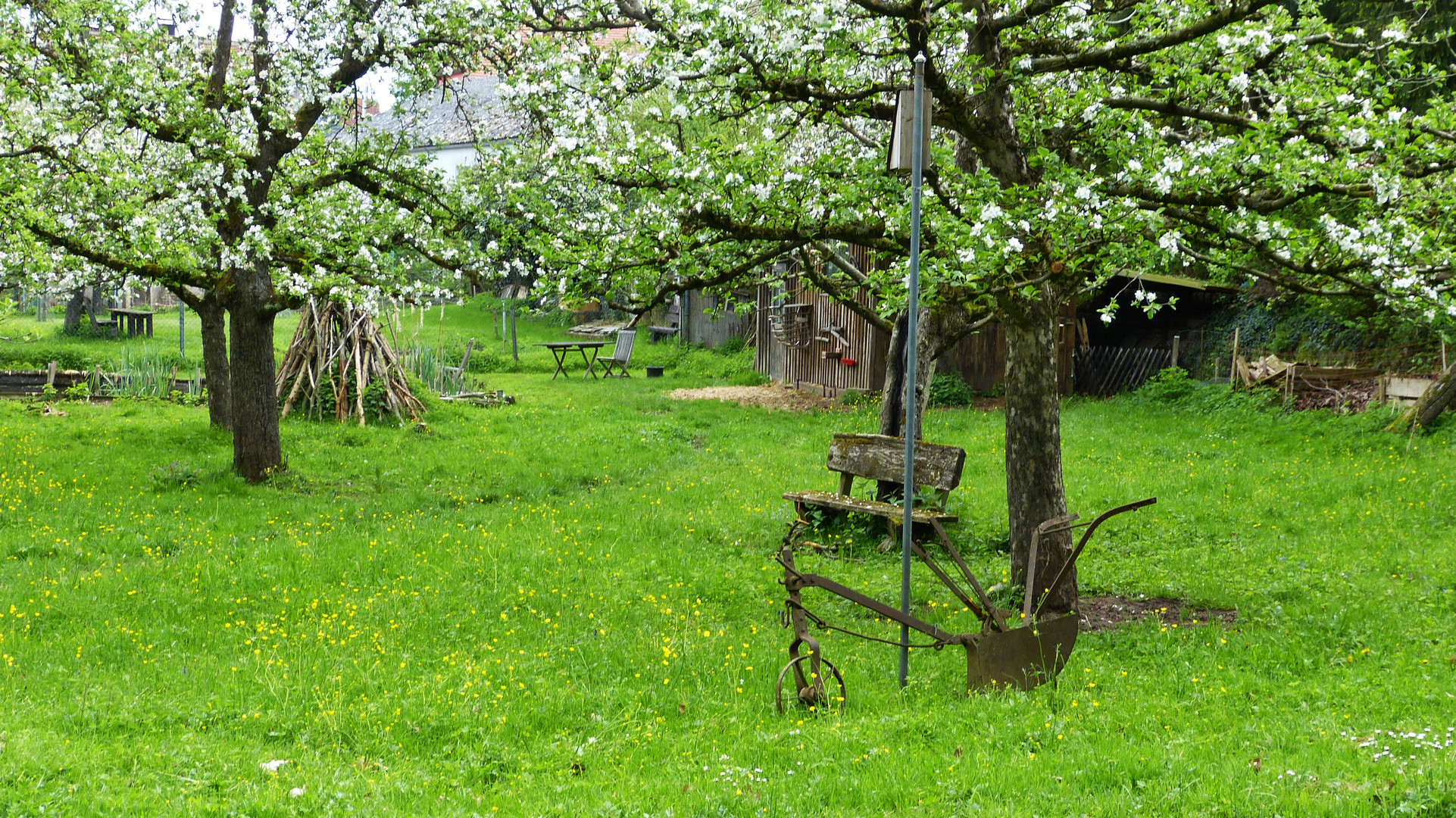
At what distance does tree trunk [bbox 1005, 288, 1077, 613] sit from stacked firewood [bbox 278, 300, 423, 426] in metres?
11.2

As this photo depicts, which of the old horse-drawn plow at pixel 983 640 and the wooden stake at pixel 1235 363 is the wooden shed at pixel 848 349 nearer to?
the wooden stake at pixel 1235 363

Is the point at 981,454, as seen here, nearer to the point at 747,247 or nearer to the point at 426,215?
the point at 747,247

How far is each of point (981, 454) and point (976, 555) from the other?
15.8ft

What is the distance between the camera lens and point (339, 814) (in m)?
3.96

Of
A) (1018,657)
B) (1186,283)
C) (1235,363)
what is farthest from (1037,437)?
(1186,283)

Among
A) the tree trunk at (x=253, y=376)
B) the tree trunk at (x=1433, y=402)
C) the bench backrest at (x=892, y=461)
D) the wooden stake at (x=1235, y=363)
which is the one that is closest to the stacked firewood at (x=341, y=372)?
the tree trunk at (x=253, y=376)

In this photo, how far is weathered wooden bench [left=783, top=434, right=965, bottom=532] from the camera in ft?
29.5

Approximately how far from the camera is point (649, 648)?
6359mm

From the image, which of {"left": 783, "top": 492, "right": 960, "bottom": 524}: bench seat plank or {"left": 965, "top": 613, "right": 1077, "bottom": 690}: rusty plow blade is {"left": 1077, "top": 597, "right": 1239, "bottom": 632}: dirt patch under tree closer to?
{"left": 965, "top": 613, "right": 1077, "bottom": 690}: rusty plow blade


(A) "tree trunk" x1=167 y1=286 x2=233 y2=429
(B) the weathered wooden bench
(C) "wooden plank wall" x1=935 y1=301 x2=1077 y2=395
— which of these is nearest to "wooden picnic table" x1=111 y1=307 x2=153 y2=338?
(A) "tree trunk" x1=167 y1=286 x2=233 y2=429

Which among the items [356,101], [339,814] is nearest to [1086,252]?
[339,814]

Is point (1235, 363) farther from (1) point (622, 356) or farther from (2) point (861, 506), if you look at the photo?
(1) point (622, 356)

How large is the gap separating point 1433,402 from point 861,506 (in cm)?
851

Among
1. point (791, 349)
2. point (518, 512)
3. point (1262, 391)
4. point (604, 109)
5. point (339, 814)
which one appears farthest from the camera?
point (791, 349)
